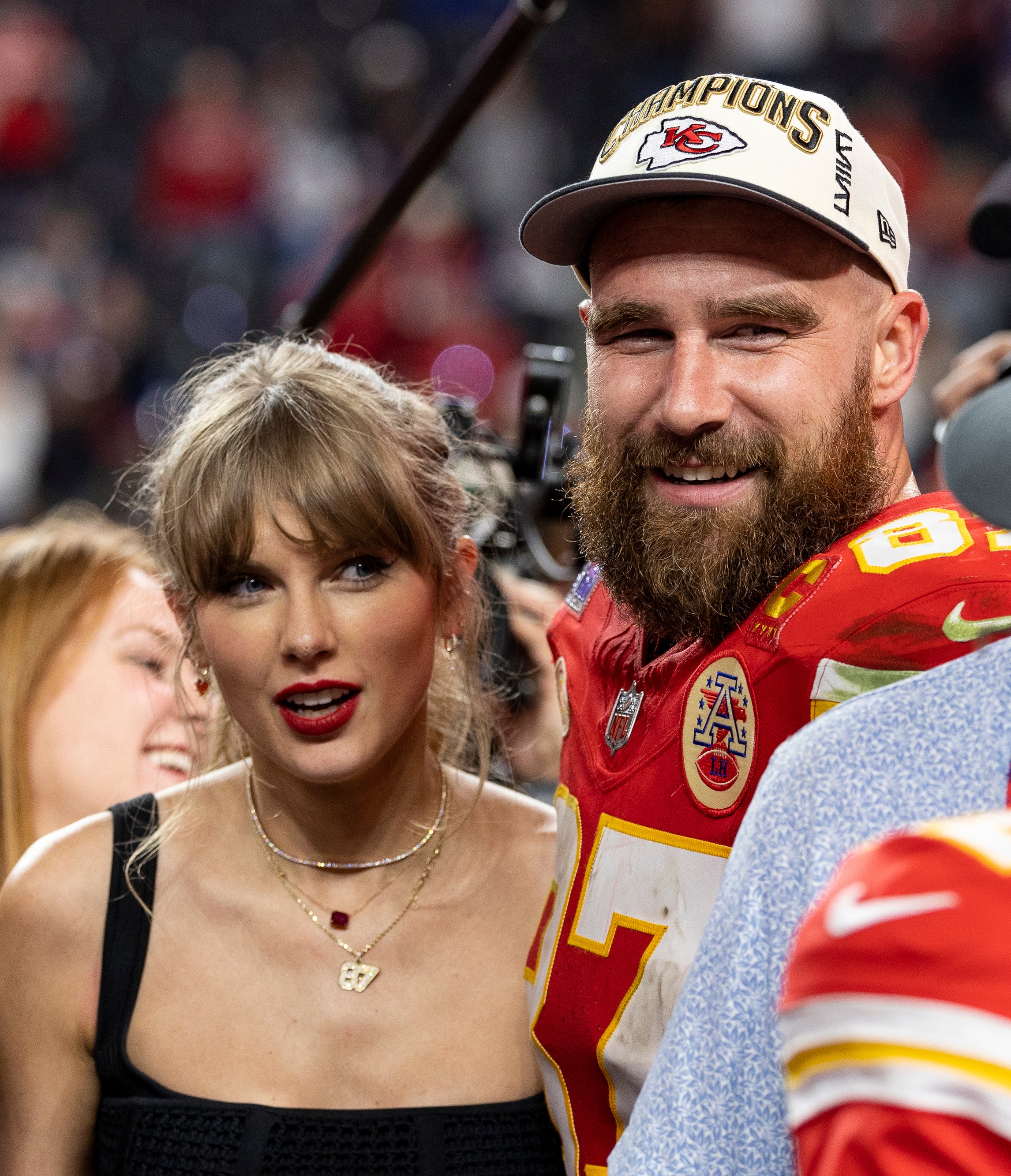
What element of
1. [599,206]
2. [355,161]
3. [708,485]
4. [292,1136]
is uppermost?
[355,161]

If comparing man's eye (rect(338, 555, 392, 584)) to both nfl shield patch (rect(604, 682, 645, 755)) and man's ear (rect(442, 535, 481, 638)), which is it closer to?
man's ear (rect(442, 535, 481, 638))

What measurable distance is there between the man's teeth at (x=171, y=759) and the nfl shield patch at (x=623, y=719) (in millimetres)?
970

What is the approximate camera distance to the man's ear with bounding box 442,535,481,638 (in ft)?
4.72

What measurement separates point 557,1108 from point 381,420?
69 centimetres

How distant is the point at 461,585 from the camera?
4.78 feet

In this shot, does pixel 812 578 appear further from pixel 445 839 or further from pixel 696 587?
pixel 445 839

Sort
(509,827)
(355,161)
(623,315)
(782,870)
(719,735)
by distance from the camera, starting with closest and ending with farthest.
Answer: (782,870) → (719,735) → (623,315) → (509,827) → (355,161)

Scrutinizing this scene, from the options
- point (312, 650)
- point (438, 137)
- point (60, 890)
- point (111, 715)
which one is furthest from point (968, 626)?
point (111, 715)

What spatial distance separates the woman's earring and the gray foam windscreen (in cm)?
104

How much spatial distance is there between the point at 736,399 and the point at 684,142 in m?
0.20

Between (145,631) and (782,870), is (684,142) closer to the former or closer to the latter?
(782,870)

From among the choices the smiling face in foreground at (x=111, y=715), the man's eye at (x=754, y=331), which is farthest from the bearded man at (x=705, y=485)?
the smiling face in foreground at (x=111, y=715)

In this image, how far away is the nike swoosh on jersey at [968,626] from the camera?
0.77m

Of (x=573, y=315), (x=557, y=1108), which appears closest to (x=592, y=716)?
(x=557, y=1108)
